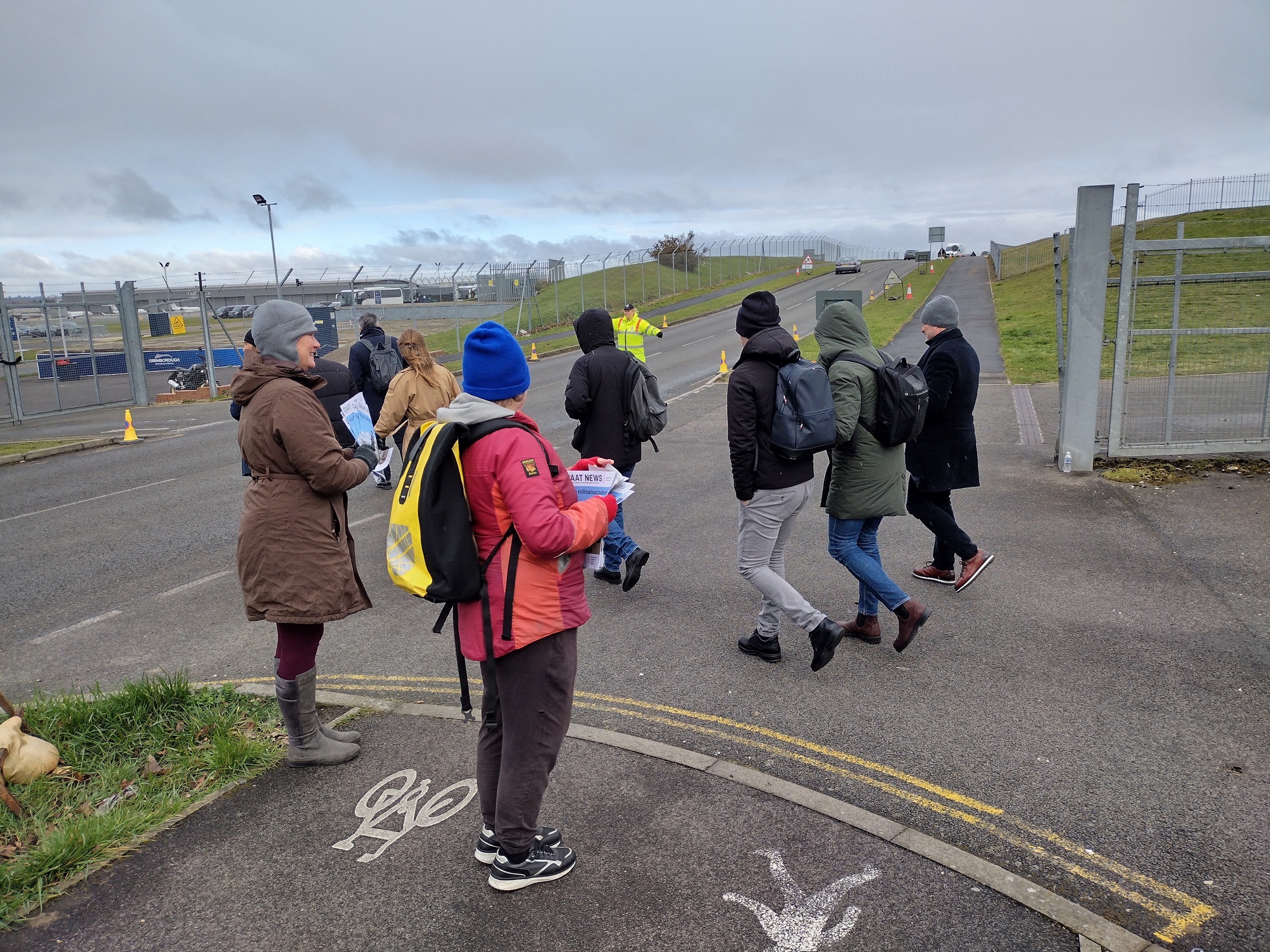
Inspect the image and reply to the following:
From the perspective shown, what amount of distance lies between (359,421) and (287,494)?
957mm

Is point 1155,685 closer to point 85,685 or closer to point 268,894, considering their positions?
point 268,894

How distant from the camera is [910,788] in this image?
13.3 ft

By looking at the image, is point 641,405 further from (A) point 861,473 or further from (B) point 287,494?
(B) point 287,494

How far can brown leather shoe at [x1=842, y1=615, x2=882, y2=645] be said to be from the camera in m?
5.74

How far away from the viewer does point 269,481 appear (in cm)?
410

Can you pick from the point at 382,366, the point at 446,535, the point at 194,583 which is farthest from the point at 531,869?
the point at 382,366

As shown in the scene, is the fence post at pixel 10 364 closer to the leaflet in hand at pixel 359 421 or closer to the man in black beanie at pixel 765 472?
the leaflet in hand at pixel 359 421

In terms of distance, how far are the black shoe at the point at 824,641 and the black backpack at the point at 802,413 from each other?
96 centimetres

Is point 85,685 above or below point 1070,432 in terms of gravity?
below

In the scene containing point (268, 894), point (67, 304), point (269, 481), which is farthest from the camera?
point (67, 304)

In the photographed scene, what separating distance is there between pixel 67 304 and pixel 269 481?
20132mm

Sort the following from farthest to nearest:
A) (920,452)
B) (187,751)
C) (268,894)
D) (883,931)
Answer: (920,452)
(187,751)
(268,894)
(883,931)

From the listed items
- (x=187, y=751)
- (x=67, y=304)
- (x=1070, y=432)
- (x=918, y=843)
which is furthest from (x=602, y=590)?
(x=67, y=304)

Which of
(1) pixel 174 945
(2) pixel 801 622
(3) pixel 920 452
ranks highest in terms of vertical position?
(3) pixel 920 452
